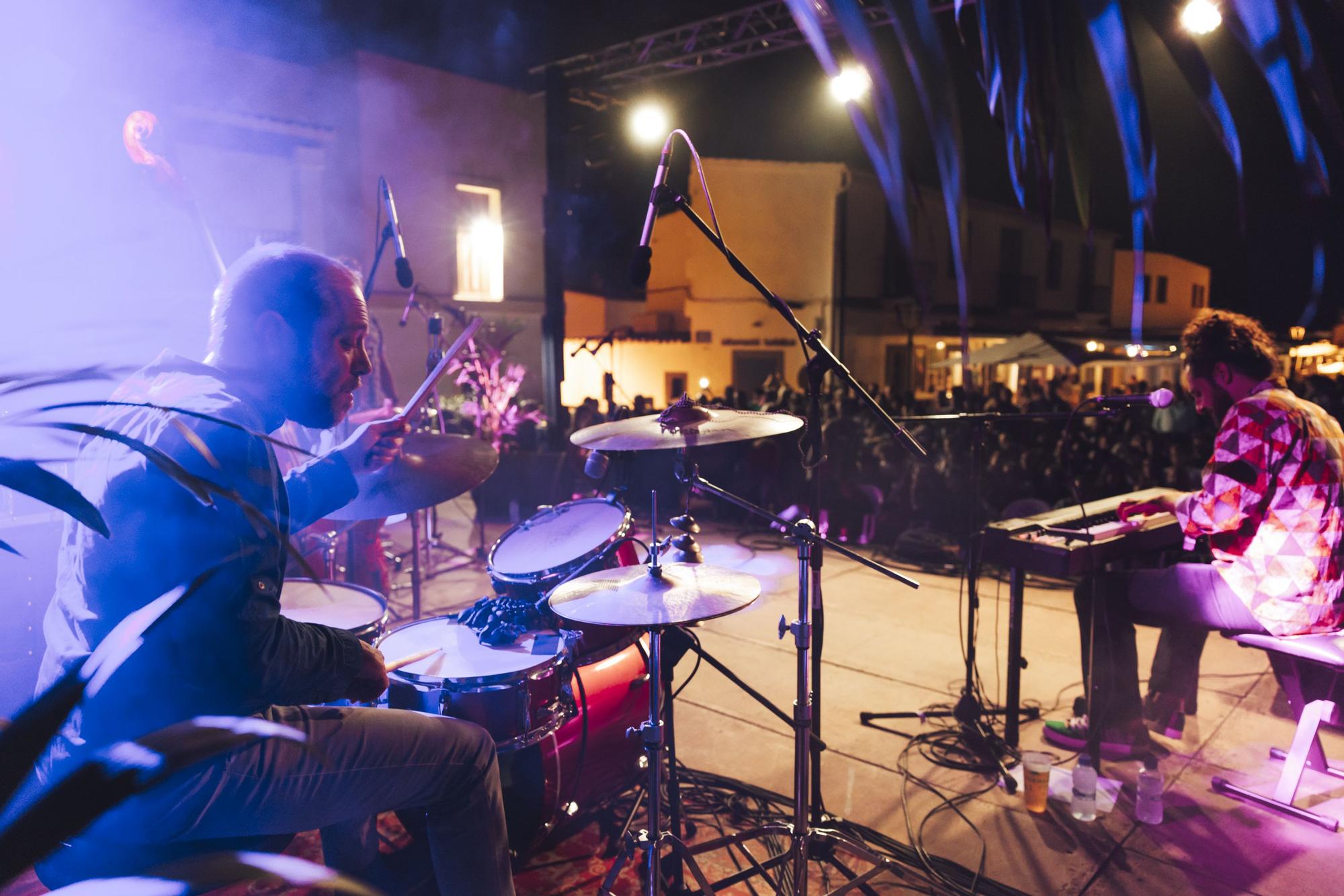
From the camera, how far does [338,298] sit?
5.63ft

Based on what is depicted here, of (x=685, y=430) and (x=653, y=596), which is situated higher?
(x=685, y=430)

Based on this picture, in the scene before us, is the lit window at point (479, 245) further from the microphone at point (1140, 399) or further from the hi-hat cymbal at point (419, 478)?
the microphone at point (1140, 399)

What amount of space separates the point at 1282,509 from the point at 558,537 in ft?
8.87

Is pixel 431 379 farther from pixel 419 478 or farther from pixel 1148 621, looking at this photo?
pixel 1148 621

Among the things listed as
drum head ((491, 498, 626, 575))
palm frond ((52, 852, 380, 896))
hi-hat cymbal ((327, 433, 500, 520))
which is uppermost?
palm frond ((52, 852, 380, 896))

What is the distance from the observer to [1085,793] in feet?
9.35

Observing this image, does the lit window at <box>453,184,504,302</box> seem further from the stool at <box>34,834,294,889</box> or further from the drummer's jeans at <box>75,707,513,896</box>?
the stool at <box>34,834,294,889</box>

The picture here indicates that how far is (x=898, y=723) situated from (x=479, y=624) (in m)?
2.12

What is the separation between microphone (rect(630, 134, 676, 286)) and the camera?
2.10 metres

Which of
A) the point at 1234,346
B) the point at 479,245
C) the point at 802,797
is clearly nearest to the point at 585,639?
the point at 802,797

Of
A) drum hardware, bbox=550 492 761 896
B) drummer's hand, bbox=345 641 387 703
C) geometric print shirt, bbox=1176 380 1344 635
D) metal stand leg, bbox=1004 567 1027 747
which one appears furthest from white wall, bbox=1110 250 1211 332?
drummer's hand, bbox=345 641 387 703

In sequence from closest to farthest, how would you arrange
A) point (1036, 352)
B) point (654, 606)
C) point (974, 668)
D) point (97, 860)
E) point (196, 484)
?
point (196, 484) → point (97, 860) → point (654, 606) → point (974, 668) → point (1036, 352)

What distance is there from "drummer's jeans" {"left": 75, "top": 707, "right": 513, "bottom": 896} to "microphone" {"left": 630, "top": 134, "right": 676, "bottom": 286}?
1229 millimetres

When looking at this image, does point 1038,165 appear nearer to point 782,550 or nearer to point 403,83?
point 782,550
